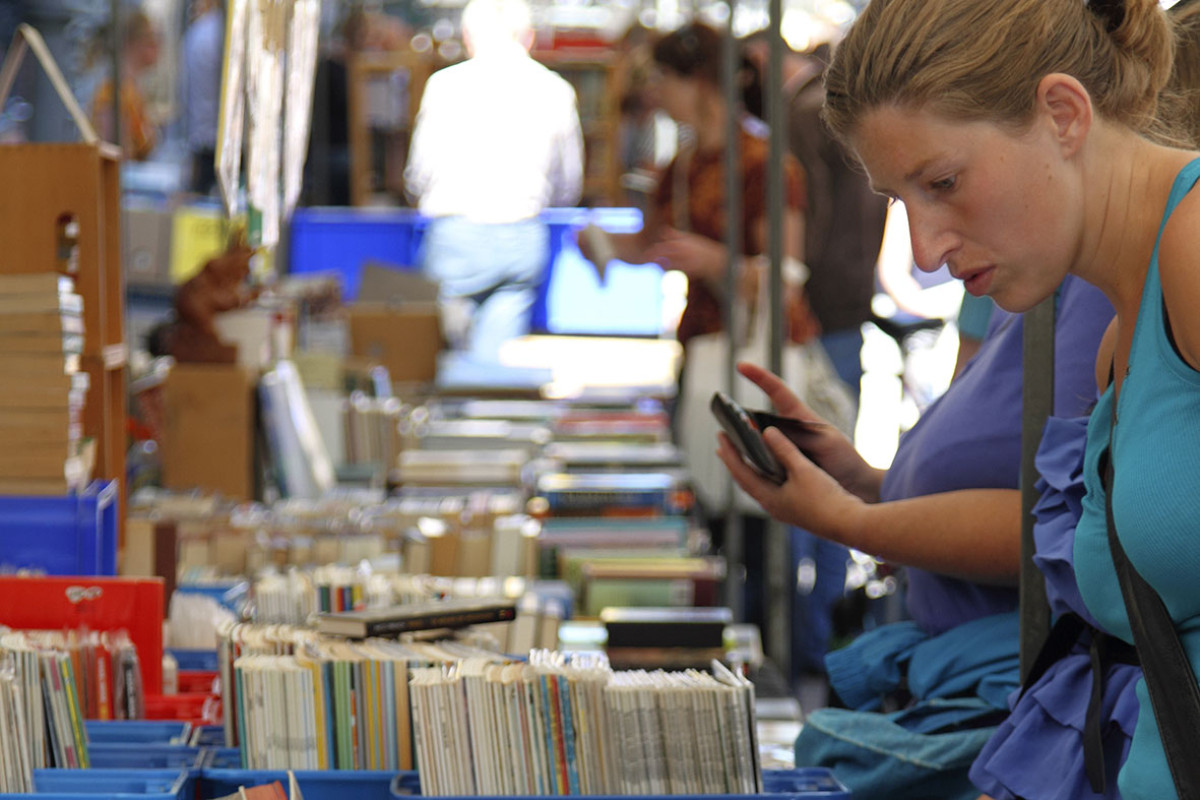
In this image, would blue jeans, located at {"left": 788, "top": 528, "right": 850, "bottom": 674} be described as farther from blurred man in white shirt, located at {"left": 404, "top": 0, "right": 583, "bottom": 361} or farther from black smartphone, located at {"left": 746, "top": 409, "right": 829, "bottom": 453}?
blurred man in white shirt, located at {"left": 404, "top": 0, "right": 583, "bottom": 361}

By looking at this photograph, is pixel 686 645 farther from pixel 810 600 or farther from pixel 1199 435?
pixel 810 600

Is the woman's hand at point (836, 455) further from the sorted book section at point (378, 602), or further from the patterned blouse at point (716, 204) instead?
the patterned blouse at point (716, 204)

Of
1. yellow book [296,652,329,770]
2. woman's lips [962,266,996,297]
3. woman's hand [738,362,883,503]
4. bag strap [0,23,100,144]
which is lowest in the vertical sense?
yellow book [296,652,329,770]

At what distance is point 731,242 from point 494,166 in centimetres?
617

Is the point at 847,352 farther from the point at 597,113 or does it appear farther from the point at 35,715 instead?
the point at 597,113

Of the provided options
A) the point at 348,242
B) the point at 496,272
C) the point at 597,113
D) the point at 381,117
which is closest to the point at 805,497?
the point at 496,272

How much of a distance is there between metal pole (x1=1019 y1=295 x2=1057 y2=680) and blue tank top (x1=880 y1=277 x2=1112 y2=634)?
4cm

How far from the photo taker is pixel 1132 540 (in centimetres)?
115

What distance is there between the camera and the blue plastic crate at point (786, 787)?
1.50 m

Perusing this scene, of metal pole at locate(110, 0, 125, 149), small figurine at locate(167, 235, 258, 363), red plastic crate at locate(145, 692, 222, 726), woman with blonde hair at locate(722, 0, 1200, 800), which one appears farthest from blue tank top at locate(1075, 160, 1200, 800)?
small figurine at locate(167, 235, 258, 363)

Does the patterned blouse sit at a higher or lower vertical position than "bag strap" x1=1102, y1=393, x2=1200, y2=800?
higher

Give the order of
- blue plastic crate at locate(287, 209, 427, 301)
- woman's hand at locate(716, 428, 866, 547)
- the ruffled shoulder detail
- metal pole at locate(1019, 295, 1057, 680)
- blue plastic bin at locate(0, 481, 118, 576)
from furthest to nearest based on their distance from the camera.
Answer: blue plastic crate at locate(287, 209, 427, 301) < blue plastic bin at locate(0, 481, 118, 576) < woman's hand at locate(716, 428, 866, 547) < metal pole at locate(1019, 295, 1057, 680) < the ruffled shoulder detail

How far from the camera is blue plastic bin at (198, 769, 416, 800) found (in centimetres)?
157

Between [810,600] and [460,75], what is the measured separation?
6524 millimetres
